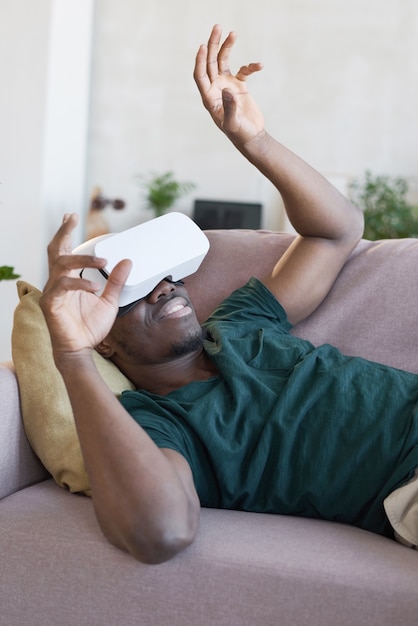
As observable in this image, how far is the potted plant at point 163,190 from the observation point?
545cm

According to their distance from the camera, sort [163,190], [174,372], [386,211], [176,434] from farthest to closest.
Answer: [163,190] < [386,211] < [174,372] < [176,434]

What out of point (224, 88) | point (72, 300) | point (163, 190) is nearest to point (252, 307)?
point (224, 88)

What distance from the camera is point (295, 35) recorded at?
5.50 metres

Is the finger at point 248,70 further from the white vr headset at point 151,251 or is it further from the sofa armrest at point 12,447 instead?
the sofa armrest at point 12,447

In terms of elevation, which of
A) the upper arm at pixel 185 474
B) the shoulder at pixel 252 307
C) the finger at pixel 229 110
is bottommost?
the upper arm at pixel 185 474

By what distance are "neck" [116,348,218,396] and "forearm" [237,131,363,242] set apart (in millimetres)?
404

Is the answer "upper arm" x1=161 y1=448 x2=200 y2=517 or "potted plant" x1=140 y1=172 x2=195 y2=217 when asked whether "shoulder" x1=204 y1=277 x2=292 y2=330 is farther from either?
"potted plant" x1=140 y1=172 x2=195 y2=217

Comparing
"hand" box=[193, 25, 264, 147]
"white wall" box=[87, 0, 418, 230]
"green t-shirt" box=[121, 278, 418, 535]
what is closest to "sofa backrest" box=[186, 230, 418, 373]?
"green t-shirt" box=[121, 278, 418, 535]

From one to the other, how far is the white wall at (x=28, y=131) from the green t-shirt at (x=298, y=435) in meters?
3.00

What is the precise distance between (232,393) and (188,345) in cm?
16

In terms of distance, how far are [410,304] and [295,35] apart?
4.17 meters

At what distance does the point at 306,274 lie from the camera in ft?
5.96

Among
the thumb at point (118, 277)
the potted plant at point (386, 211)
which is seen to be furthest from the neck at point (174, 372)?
the potted plant at point (386, 211)

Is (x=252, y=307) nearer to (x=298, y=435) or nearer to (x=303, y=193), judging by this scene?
(x=303, y=193)
